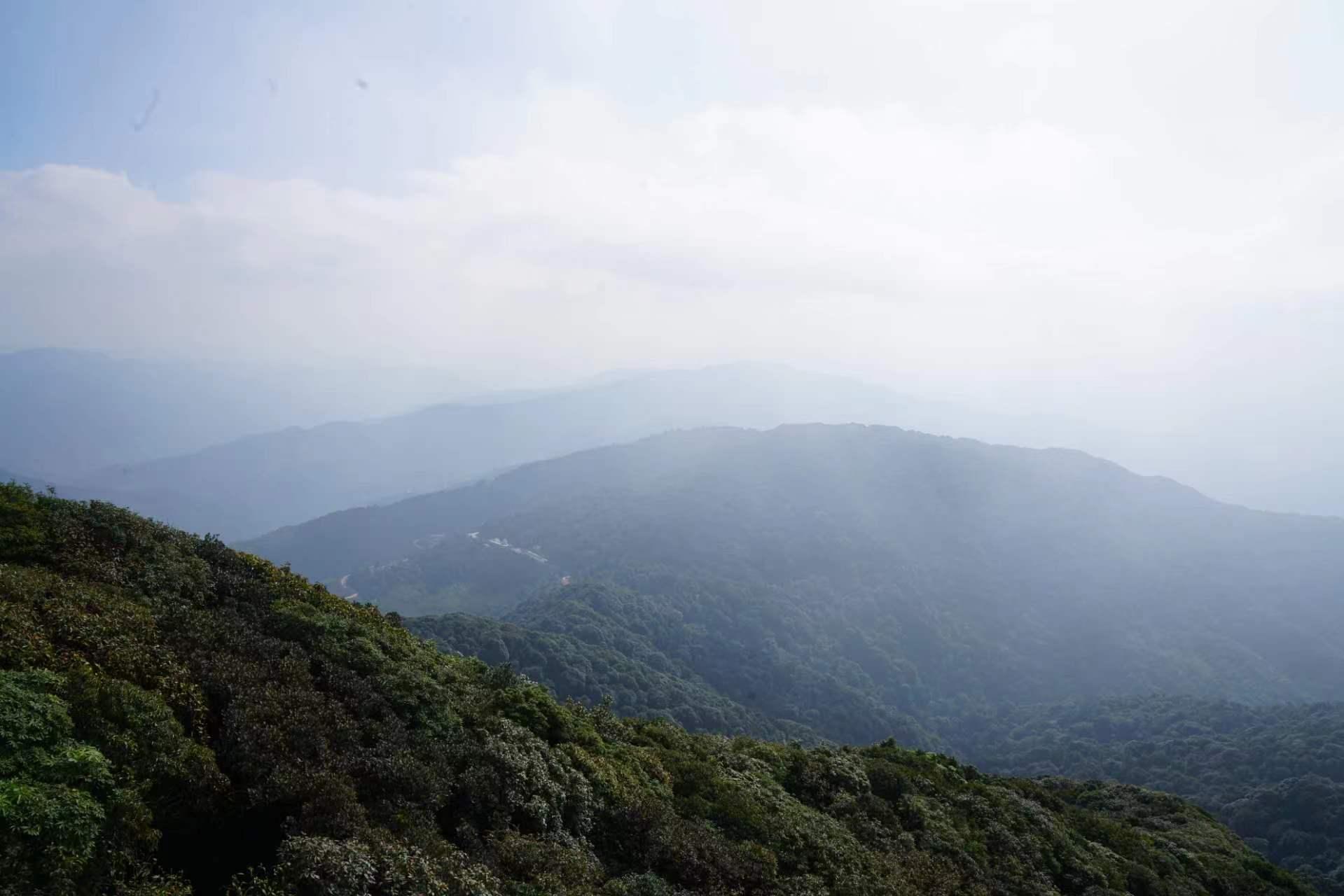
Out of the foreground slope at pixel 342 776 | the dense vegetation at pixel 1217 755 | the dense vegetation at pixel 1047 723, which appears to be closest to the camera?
the foreground slope at pixel 342 776

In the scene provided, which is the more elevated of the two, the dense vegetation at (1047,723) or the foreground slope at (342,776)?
the foreground slope at (342,776)

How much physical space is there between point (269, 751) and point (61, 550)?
6.12 m

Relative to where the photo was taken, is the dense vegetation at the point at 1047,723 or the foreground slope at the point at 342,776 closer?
the foreground slope at the point at 342,776

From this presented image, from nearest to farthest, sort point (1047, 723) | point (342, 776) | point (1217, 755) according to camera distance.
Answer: point (342, 776) → point (1217, 755) → point (1047, 723)

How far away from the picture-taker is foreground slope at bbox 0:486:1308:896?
8.10 metres

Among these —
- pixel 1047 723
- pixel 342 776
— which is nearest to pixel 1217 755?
pixel 1047 723

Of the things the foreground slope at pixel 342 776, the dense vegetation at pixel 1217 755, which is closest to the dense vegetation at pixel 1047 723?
the dense vegetation at pixel 1217 755

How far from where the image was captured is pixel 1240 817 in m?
63.0

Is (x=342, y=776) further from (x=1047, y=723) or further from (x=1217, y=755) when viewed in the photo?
(x=1047, y=723)

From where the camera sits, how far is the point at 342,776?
9.91m

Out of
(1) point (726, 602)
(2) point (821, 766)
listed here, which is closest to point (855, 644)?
(1) point (726, 602)

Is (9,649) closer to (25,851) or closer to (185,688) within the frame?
(185,688)

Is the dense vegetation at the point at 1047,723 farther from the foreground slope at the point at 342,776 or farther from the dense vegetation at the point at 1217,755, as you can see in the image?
the foreground slope at the point at 342,776

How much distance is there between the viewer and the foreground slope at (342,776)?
810cm
